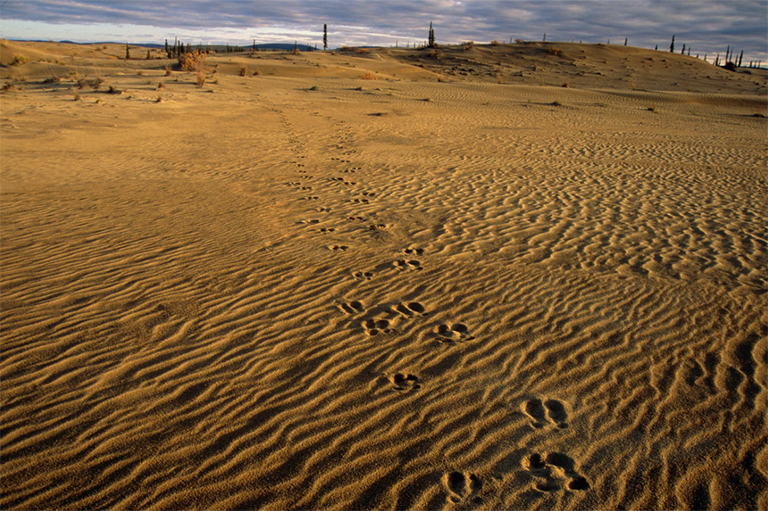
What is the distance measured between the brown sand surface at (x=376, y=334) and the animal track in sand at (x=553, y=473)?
0.04 ft

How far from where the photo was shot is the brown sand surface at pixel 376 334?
292 cm

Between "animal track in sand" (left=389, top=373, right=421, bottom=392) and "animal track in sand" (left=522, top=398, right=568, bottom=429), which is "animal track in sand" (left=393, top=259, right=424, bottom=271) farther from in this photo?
"animal track in sand" (left=522, top=398, right=568, bottom=429)

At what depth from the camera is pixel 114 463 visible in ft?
9.59

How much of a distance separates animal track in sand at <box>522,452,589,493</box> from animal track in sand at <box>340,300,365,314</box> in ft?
7.23

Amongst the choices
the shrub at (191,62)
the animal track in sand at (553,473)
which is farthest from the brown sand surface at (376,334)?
the shrub at (191,62)

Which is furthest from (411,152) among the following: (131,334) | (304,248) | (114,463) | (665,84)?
(665,84)

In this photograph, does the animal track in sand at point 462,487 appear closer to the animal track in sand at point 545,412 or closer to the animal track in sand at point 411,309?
the animal track in sand at point 545,412

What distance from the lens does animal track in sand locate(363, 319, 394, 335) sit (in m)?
4.43

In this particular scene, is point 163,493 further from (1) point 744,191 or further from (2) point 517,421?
(1) point 744,191

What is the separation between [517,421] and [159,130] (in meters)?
13.9

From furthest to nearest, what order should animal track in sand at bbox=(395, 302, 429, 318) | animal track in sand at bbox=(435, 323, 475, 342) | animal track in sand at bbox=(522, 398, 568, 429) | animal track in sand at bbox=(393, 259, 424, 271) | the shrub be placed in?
the shrub < animal track in sand at bbox=(393, 259, 424, 271) < animal track in sand at bbox=(395, 302, 429, 318) < animal track in sand at bbox=(435, 323, 475, 342) < animal track in sand at bbox=(522, 398, 568, 429)

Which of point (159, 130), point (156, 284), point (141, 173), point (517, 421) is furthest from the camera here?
point (159, 130)

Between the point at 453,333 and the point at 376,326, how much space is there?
70cm

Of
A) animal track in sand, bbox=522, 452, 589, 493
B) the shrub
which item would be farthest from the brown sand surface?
the shrub
